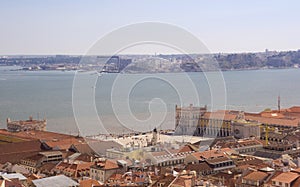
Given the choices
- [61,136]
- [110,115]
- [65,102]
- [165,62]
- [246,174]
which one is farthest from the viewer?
[165,62]

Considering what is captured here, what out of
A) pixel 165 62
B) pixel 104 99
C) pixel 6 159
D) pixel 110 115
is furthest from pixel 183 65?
pixel 6 159

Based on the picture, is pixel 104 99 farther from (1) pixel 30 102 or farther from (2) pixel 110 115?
(2) pixel 110 115

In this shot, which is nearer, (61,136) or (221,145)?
(221,145)

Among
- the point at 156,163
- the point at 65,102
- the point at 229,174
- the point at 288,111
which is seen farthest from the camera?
the point at 65,102

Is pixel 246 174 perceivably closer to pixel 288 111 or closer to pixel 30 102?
pixel 288 111

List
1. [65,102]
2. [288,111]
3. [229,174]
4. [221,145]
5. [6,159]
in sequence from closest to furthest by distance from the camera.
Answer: [229,174]
[6,159]
[221,145]
[288,111]
[65,102]

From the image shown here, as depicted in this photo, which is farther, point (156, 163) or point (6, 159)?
point (6, 159)

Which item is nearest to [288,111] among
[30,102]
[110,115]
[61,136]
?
[110,115]

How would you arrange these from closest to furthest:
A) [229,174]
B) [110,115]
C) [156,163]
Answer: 1. [229,174]
2. [156,163]
3. [110,115]

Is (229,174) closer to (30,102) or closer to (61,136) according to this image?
(61,136)
